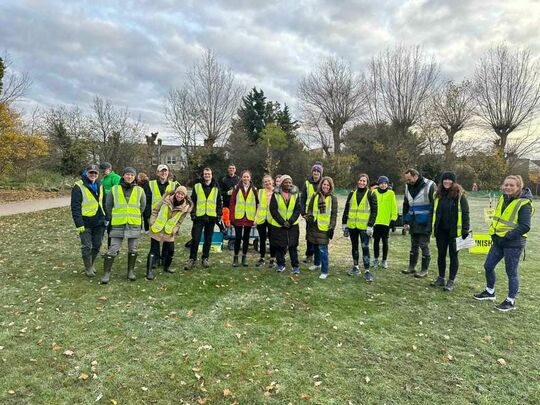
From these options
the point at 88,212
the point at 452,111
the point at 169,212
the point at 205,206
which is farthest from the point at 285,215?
the point at 452,111

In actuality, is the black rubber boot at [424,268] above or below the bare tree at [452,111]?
below

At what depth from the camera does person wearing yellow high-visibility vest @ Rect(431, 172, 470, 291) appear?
19.5 feet

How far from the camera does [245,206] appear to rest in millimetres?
7059

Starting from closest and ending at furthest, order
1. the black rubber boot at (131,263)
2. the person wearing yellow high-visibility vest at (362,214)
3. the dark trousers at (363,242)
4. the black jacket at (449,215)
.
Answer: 1. the black jacket at (449,215)
2. the black rubber boot at (131,263)
3. the person wearing yellow high-visibility vest at (362,214)
4. the dark trousers at (363,242)

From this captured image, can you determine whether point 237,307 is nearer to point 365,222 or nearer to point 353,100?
point 365,222

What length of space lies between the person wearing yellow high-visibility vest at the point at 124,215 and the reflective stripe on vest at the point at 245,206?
1795 mm

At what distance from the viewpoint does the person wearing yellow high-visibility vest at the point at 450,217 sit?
5.96 meters

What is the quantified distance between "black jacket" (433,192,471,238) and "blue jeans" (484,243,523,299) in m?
0.55

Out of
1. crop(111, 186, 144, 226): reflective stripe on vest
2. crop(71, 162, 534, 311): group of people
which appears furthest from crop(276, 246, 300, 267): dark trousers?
crop(111, 186, 144, 226): reflective stripe on vest

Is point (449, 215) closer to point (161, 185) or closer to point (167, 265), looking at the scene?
point (167, 265)

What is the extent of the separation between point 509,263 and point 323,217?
112 inches

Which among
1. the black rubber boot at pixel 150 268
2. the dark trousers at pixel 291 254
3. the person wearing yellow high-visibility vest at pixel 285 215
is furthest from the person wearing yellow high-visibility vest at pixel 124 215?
the dark trousers at pixel 291 254

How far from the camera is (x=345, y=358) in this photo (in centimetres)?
396

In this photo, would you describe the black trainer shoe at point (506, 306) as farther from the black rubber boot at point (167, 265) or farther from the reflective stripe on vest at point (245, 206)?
the black rubber boot at point (167, 265)
